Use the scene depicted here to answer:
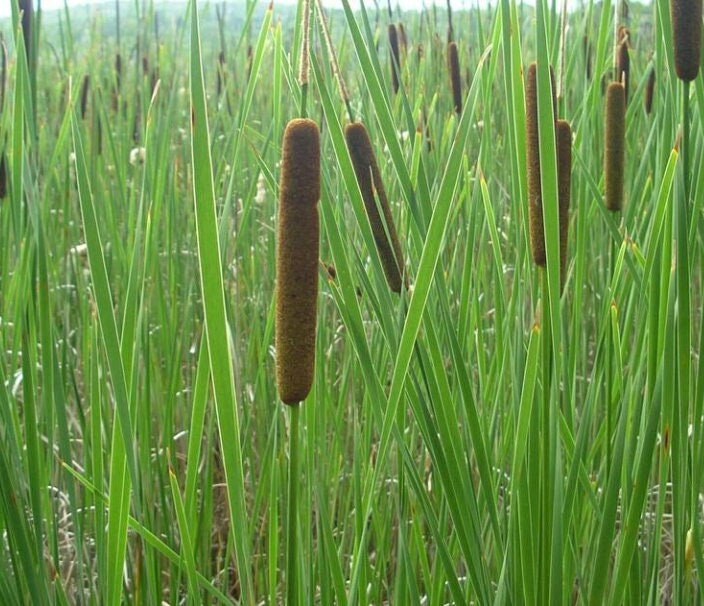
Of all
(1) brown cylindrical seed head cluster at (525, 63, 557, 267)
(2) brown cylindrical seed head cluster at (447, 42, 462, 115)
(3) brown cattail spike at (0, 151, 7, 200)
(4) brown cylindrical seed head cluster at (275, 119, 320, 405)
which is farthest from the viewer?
(2) brown cylindrical seed head cluster at (447, 42, 462, 115)

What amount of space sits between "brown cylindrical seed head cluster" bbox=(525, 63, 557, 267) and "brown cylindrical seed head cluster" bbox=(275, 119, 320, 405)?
0.62 ft

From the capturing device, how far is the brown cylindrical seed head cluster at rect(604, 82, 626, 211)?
0.79 metres

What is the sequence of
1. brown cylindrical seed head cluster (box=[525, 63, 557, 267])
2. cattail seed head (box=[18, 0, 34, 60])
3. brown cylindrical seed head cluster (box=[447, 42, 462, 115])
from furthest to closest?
brown cylindrical seed head cluster (box=[447, 42, 462, 115]) → cattail seed head (box=[18, 0, 34, 60]) → brown cylindrical seed head cluster (box=[525, 63, 557, 267])

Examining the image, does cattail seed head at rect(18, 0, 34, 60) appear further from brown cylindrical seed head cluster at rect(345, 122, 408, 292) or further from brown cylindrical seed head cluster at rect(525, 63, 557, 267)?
brown cylindrical seed head cluster at rect(525, 63, 557, 267)

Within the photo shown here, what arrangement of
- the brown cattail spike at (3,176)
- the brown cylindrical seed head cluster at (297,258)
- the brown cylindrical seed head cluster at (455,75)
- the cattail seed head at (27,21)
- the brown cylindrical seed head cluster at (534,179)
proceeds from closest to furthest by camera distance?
1. the brown cylindrical seed head cluster at (297,258)
2. the brown cylindrical seed head cluster at (534,179)
3. the cattail seed head at (27,21)
4. the brown cattail spike at (3,176)
5. the brown cylindrical seed head cluster at (455,75)

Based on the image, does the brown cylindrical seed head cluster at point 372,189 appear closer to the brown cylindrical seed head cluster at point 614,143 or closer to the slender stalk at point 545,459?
the slender stalk at point 545,459

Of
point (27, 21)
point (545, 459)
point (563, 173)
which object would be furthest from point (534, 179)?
point (27, 21)

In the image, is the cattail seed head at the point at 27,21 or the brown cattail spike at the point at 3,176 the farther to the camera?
the brown cattail spike at the point at 3,176

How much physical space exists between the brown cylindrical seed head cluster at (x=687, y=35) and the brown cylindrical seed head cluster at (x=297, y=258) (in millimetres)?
315

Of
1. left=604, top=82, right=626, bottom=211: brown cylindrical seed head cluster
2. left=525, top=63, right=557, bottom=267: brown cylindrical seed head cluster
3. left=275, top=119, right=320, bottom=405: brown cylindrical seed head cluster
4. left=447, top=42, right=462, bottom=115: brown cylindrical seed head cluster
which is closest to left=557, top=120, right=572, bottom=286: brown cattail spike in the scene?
left=525, top=63, right=557, bottom=267: brown cylindrical seed head cluster

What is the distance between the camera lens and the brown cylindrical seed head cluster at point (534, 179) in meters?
0.60

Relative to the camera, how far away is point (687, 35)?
636mm

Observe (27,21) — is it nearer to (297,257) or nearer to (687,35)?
(297,257)

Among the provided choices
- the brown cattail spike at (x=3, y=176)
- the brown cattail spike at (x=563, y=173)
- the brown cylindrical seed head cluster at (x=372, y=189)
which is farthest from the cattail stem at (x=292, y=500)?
the brown cattail spike at (x=3, y=176)
